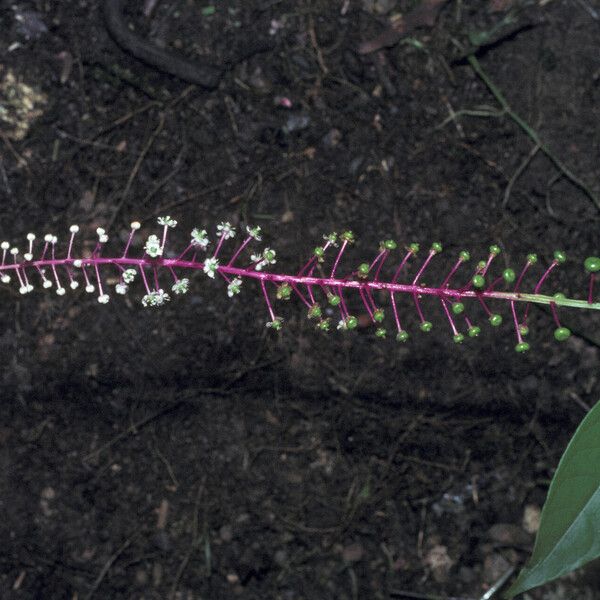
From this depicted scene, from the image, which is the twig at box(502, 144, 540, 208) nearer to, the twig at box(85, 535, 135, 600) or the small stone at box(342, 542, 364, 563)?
the small stone at box(342, 542, 364, 563)

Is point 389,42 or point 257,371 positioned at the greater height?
point 389,42

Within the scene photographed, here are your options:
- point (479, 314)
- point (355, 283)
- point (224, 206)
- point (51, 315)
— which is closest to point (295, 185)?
point (224, 206)

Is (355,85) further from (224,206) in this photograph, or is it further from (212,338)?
(212,338)

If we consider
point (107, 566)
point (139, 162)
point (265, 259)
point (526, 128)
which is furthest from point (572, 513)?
point (139, 162)

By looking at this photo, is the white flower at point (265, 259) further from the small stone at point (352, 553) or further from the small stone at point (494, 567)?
the small stone at point (494, 567)

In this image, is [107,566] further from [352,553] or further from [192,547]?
[352,553]

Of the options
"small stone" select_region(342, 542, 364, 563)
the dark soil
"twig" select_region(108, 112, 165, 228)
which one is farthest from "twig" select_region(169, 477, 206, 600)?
"twig" select_region(108, 112, 165, 228)
